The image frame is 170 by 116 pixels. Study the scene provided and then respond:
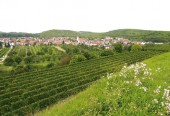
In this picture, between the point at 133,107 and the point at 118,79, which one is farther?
the point at 118,79

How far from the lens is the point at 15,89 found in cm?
2575

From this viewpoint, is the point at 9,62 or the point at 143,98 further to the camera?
the point at 9,62

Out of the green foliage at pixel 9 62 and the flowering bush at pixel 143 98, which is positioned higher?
the flowering bush at pixel 143 98

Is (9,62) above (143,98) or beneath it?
beneath

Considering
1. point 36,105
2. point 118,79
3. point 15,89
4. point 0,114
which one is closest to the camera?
point 118,79

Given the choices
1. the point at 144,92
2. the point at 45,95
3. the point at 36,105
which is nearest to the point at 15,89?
the point at 45,95

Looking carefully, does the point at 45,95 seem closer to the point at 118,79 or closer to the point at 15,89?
the point at 15,89

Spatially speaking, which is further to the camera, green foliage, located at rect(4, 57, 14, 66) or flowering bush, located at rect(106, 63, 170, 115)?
green foliage, located at rect(4, 57, 14, 66)

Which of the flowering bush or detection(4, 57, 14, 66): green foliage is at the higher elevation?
the flowering bush

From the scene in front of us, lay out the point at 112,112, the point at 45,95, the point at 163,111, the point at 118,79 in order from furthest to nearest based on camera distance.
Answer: the point at 45,95 → the point at 118,79 → the point at 112,112 → the point at 163,111

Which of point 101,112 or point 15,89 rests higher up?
point 101,112

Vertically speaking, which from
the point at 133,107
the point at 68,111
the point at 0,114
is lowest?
the point at 0,114

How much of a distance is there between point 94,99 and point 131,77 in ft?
11.7

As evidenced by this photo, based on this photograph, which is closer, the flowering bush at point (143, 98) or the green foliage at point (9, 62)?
the flowering bush at point (143, 98)
